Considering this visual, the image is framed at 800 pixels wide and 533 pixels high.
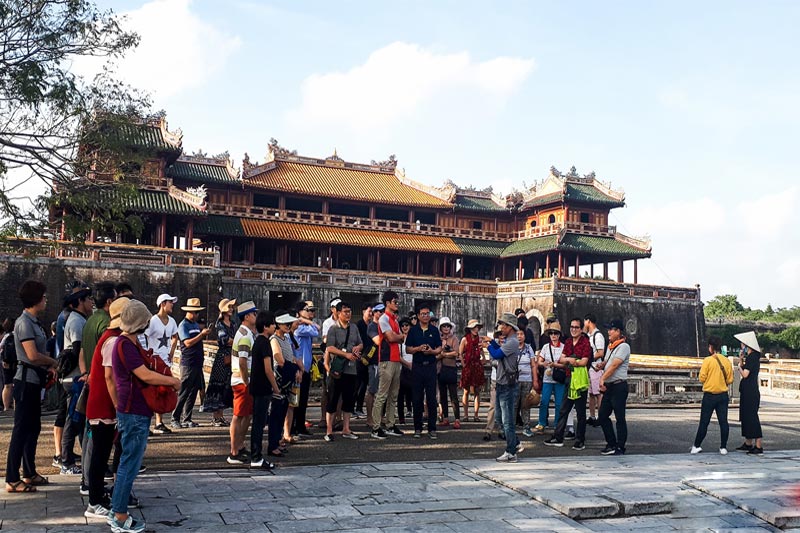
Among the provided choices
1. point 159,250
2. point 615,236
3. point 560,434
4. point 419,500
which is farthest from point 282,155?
point 419,500

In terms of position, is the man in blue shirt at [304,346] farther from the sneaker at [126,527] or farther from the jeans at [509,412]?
the sneaker at [126,527]

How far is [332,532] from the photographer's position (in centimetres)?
480

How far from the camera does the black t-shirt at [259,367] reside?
22.6ft

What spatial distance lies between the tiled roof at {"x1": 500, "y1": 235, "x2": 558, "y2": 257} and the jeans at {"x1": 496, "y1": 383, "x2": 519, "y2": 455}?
1110 inches

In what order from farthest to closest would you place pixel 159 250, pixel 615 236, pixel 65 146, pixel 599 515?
pixel 615 236 < pixel 159 250 < pixel 65 146 < pixel 599 515

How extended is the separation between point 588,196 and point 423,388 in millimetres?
31127

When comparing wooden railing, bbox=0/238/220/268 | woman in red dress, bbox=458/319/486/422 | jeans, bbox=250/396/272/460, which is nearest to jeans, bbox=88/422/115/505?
jeans, bbox=250/396/272/460

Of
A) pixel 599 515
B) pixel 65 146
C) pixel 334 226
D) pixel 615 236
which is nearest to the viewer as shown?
pixel 599 515

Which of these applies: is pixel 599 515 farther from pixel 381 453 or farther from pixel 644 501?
pixel 381 453

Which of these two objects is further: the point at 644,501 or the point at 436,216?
the point at 436,216

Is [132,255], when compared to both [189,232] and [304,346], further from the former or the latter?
[304,346]

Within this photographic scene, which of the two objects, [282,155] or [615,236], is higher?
[282,155]

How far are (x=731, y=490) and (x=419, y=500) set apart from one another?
3106mm

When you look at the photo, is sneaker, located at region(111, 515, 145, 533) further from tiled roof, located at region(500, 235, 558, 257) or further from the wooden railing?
tiled roof, located at region(500, 235, 558, 257)
